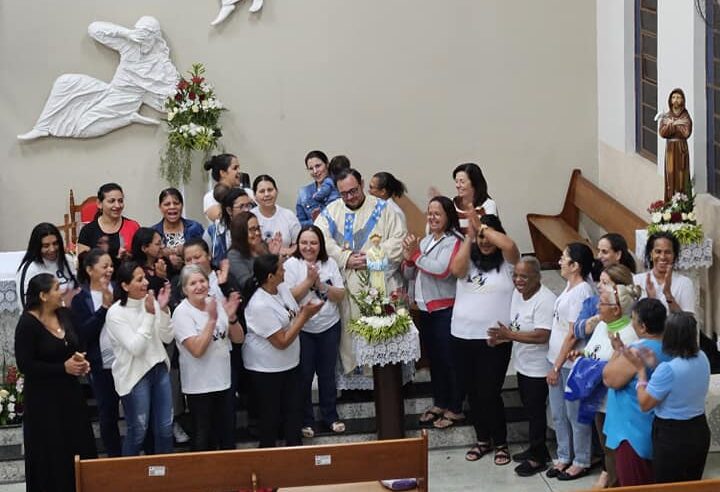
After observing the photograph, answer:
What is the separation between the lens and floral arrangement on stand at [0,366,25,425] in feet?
31.2

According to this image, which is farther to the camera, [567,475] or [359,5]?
[359,5]

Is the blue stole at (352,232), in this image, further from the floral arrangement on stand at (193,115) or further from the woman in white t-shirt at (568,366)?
the floral arrangement on stand at (193,115)

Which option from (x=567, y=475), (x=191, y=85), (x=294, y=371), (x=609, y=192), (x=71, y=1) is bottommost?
(x=567, y=475)

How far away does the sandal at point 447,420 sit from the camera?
950cm

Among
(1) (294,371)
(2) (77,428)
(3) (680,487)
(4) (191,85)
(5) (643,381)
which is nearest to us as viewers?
(3) (680,487)

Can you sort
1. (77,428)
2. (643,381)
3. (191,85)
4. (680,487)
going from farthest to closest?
(191,85) < (77,428) < (643,381) < (680,487)

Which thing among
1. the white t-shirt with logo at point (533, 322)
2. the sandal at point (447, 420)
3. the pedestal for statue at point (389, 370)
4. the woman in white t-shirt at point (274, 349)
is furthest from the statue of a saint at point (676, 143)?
the woman in white t-shirt at point (274, 349)

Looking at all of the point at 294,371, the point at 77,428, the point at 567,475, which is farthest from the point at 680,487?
the point at 77,428

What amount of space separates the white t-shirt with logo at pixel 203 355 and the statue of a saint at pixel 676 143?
11.9ft

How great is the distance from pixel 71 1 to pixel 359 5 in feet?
8.58

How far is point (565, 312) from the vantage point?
853 centimetres

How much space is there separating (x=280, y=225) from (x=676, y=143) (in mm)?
2932

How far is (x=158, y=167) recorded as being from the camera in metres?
13.1

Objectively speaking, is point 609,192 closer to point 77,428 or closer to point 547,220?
point 547,220
